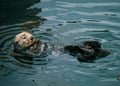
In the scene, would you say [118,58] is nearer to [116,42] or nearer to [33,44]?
[116,42]

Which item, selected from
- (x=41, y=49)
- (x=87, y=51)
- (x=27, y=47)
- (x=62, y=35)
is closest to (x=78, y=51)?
(x=87, y=51)

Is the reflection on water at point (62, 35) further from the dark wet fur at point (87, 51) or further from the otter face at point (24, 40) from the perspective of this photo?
the otter face at point (24, 40)

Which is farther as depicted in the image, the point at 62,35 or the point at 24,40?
the point at 62,35

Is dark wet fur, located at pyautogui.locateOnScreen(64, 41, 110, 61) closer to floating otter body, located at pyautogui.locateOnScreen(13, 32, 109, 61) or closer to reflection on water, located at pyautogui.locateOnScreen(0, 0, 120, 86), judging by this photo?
floating otter body, located at pyautogui.locateOnScreen(13, 32, 109, 61)

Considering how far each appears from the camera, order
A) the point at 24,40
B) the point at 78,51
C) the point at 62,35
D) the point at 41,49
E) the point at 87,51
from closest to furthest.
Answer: the point at 87,51
the point at 78,51
the point at 24,40
the point at 41,49
the point at 62,35

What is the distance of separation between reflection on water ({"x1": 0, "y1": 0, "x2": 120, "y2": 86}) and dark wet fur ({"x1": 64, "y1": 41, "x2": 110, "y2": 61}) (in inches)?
5.7

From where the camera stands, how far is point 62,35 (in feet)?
33.4

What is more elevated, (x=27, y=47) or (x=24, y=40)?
(x=24, y=40)

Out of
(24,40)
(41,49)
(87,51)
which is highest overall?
(24,40)

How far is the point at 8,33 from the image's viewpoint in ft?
33.9

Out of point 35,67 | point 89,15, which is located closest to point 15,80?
point 35,67

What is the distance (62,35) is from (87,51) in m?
2.33

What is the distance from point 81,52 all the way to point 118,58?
1.06 metres

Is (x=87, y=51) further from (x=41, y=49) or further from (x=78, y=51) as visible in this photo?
(x=41, y=49)
